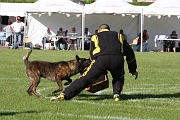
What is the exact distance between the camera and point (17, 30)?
3488 centimetres

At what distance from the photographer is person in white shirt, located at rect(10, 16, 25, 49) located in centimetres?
3478

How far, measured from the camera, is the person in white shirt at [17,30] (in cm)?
3478

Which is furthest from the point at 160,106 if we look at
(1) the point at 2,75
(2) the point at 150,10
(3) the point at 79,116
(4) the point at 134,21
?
(4) the point at 134,21

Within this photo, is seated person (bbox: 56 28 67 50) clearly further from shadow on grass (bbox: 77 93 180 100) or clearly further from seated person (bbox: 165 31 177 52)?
shadow on grass (bbox: 77 93 180 100)

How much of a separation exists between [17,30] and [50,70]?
78.1 feet

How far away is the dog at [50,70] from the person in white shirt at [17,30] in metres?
23.5

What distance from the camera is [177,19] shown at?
37750 millimetres

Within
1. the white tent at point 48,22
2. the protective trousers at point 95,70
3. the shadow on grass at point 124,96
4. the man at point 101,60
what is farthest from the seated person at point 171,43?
the protective trousers at point 95,70

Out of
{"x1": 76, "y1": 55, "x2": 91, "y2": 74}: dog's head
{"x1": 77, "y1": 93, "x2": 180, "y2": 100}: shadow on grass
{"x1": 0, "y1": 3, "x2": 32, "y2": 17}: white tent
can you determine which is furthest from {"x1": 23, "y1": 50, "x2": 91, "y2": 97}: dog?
{"x1": 0, "y1": 3, "x2": 32, "y2": 17}: white tent

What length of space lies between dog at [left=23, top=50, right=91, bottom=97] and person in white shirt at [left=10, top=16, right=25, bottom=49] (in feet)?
77.2

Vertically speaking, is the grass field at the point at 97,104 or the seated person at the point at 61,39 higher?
the seated person at the point at 61,39

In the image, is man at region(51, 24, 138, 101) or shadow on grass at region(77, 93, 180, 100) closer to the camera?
man at region(51, 24, 138, 101)

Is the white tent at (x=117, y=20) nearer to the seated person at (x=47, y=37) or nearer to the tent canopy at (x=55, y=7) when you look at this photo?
the tent canopy at (x=55, y=7)

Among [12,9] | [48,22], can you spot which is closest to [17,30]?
[48,22]
